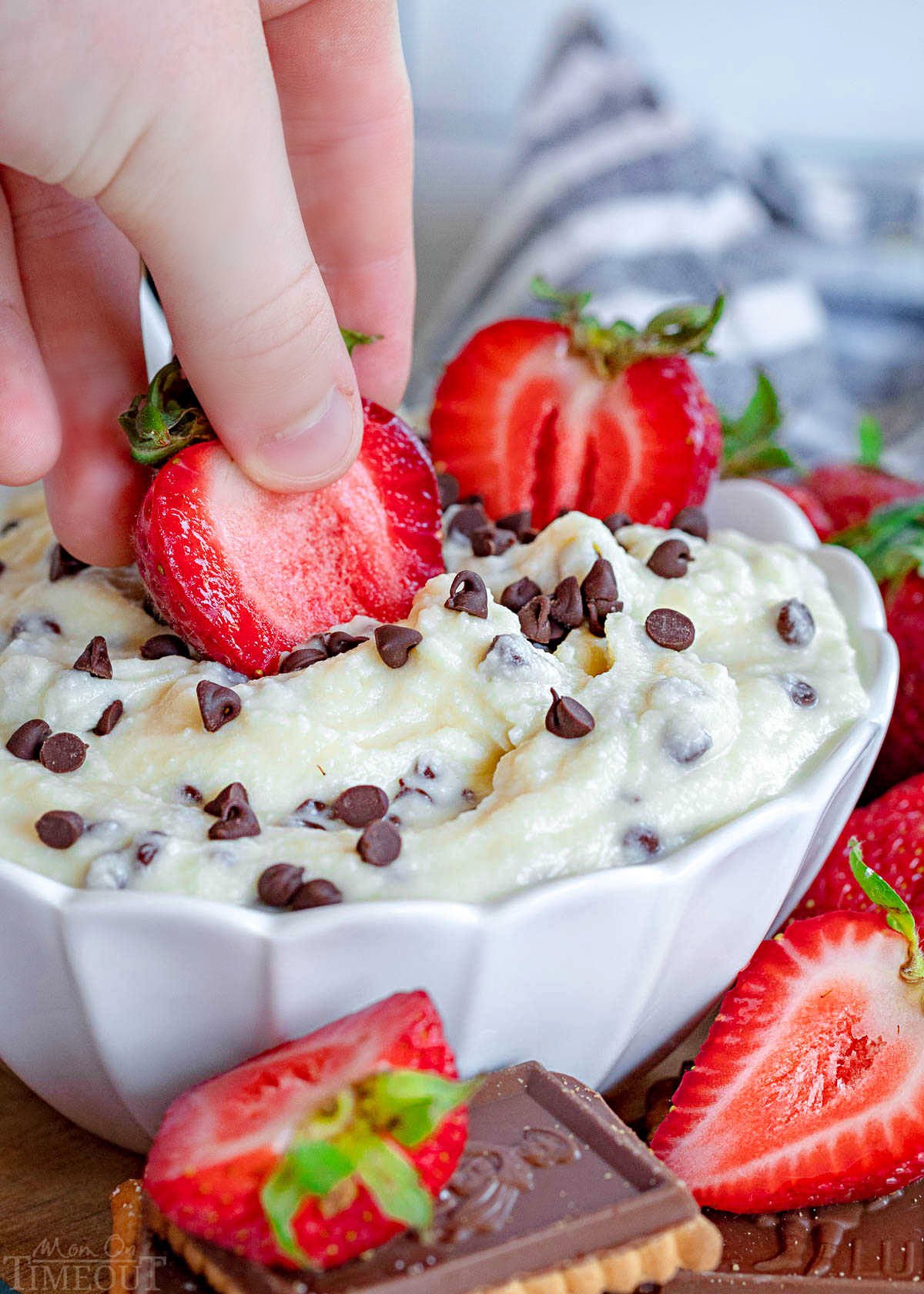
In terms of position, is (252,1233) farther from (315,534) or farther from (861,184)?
(861,184)

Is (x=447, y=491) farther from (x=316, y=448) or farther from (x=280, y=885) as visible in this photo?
(x=280, y=885)

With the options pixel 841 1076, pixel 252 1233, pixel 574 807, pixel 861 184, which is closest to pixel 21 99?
pixel 574 807

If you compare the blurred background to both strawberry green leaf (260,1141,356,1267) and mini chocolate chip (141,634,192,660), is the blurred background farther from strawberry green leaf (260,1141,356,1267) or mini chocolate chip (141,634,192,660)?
strawberry green leaf (260,1141,356,1267)

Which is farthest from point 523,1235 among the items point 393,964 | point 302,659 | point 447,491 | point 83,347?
point 83,347

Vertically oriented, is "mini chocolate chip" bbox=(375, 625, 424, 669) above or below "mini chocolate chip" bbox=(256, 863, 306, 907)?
above

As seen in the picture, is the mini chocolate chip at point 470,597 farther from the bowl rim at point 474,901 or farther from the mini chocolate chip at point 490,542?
the bowl rim at point 474,901

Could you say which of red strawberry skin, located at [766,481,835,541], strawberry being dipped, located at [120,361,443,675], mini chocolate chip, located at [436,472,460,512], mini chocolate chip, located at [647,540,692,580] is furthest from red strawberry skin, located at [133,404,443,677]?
red strawberry skin, located at [766,481,835,541]
